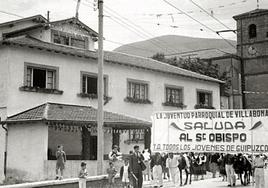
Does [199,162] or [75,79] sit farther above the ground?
[75,79]

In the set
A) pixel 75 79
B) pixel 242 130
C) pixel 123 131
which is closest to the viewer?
pixel 242 130

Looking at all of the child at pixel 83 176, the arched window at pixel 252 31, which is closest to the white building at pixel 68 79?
the child at pixel 83 176

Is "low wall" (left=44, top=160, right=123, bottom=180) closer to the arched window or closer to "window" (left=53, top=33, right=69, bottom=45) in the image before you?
"window" (left=53, top=33, right=69, bottom=45)

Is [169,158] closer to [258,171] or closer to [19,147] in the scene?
[258,171]

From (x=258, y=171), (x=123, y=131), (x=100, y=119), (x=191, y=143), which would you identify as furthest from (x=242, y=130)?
(x=123, y=131)

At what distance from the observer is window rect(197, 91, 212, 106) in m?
34.8

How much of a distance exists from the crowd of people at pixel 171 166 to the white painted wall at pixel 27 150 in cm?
121

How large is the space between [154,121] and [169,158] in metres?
7.36

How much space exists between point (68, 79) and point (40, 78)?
179 cm

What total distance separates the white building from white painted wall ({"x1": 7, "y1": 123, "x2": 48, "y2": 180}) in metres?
0.05

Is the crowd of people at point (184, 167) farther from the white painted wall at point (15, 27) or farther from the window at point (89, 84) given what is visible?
the white painted wall at point (15, 27)

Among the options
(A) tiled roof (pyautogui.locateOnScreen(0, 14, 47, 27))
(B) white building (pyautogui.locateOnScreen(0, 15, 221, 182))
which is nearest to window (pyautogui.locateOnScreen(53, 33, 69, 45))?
(B) white building (pyautogui.locateOnScreen(0, 15, 221, 182))

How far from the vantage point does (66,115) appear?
73.0ft

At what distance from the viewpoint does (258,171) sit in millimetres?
16656
